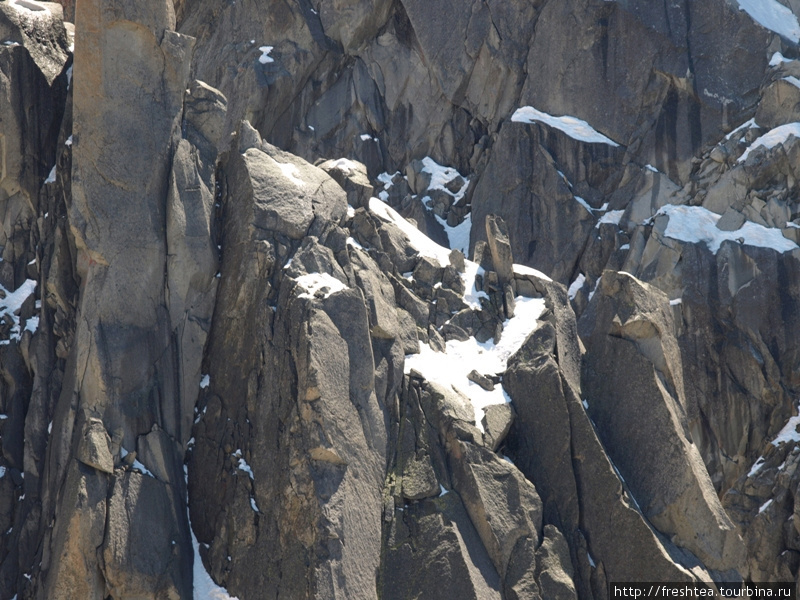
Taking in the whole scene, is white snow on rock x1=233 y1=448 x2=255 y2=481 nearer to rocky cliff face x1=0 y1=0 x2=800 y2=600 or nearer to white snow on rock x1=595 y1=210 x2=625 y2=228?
rocky cliff face x1=0 y1=0 x2=800 y2=600

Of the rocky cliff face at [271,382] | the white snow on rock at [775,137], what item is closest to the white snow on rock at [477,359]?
the rocky cliff face at [271,382]

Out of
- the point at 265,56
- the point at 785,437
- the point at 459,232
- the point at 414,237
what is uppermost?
the point at 265,56

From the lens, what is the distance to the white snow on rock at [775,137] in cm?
6150

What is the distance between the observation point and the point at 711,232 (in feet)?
200

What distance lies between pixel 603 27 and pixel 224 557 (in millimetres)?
40623

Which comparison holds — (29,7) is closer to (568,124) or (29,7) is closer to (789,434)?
(568,124)

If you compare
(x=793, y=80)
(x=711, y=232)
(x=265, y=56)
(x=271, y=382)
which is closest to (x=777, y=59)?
(x=793, y=80)

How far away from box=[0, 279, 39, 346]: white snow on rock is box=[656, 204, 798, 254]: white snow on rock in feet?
107

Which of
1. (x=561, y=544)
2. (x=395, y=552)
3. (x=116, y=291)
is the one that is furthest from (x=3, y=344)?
(x=561, y=544)

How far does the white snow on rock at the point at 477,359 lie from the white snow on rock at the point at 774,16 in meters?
28.9

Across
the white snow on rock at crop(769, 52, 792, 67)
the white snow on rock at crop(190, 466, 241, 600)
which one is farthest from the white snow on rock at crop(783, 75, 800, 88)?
the white snow on rock at crop(190, 466, 241, 600)

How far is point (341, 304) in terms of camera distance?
38.7 meters

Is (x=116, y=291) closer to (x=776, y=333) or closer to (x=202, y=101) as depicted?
(x=202, y=101)

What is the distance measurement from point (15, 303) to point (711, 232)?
34.9 m
